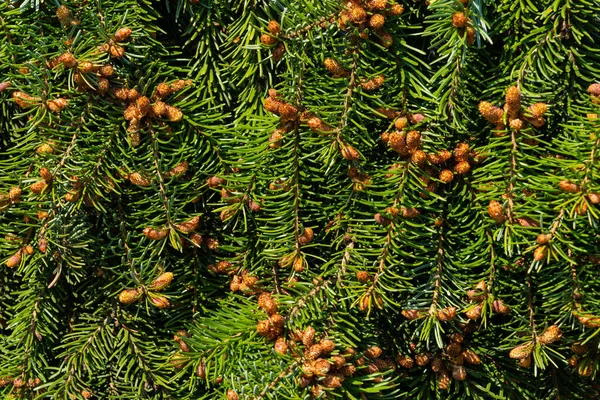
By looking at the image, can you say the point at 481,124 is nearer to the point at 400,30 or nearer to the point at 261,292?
the point at 400,30

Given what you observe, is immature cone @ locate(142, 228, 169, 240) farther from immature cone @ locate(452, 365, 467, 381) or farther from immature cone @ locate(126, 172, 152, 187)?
immature cone @ locate(452, 365, 467, 381)

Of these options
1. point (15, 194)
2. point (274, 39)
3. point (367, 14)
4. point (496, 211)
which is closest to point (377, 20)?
point (367, 14)

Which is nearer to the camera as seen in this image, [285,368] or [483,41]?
[285,368]

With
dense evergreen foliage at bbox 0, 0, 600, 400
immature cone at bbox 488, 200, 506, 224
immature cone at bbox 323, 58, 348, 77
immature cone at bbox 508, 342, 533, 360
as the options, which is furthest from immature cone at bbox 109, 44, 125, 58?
immature cone at bbox 508, 342, 533, 360

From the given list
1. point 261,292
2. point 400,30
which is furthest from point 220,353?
point 400,30

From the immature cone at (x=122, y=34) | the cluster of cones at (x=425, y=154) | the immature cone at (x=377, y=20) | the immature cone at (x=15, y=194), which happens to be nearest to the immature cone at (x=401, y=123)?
the cluster of cones at (x=425, y=154)

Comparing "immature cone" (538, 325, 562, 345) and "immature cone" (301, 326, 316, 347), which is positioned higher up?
"immature cone" (538, 325, 562, 345)

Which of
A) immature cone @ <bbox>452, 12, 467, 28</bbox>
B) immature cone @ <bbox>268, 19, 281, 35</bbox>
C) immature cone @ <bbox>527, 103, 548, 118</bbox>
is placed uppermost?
immature cone @ <bbox>452, 12, 467, 28</bbox>
